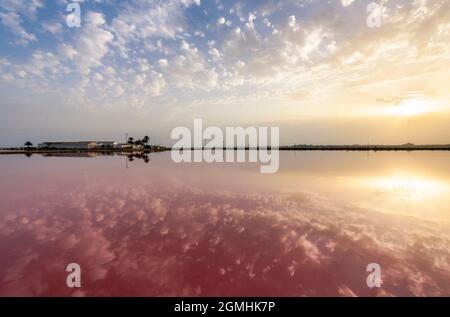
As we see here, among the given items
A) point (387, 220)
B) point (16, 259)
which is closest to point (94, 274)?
point (16, 259)

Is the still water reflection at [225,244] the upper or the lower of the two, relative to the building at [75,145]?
lower

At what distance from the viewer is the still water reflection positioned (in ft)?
18.8

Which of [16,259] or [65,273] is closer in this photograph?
[65,273]

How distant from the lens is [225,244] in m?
7.95

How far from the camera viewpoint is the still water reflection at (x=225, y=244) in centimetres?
574

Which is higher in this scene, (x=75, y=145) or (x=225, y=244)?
(x=75, y=145)

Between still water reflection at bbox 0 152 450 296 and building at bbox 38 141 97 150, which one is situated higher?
building at bbox 38 141 97 150

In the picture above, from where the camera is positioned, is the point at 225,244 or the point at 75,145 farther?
the point at 75,145

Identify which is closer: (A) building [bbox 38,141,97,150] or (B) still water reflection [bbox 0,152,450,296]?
(B) still water reflection [bbox 0,152,450,296]

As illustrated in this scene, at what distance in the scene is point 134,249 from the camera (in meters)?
7.59

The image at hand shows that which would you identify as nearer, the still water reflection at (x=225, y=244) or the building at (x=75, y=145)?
the still water reflection at (x=225, y=244)
